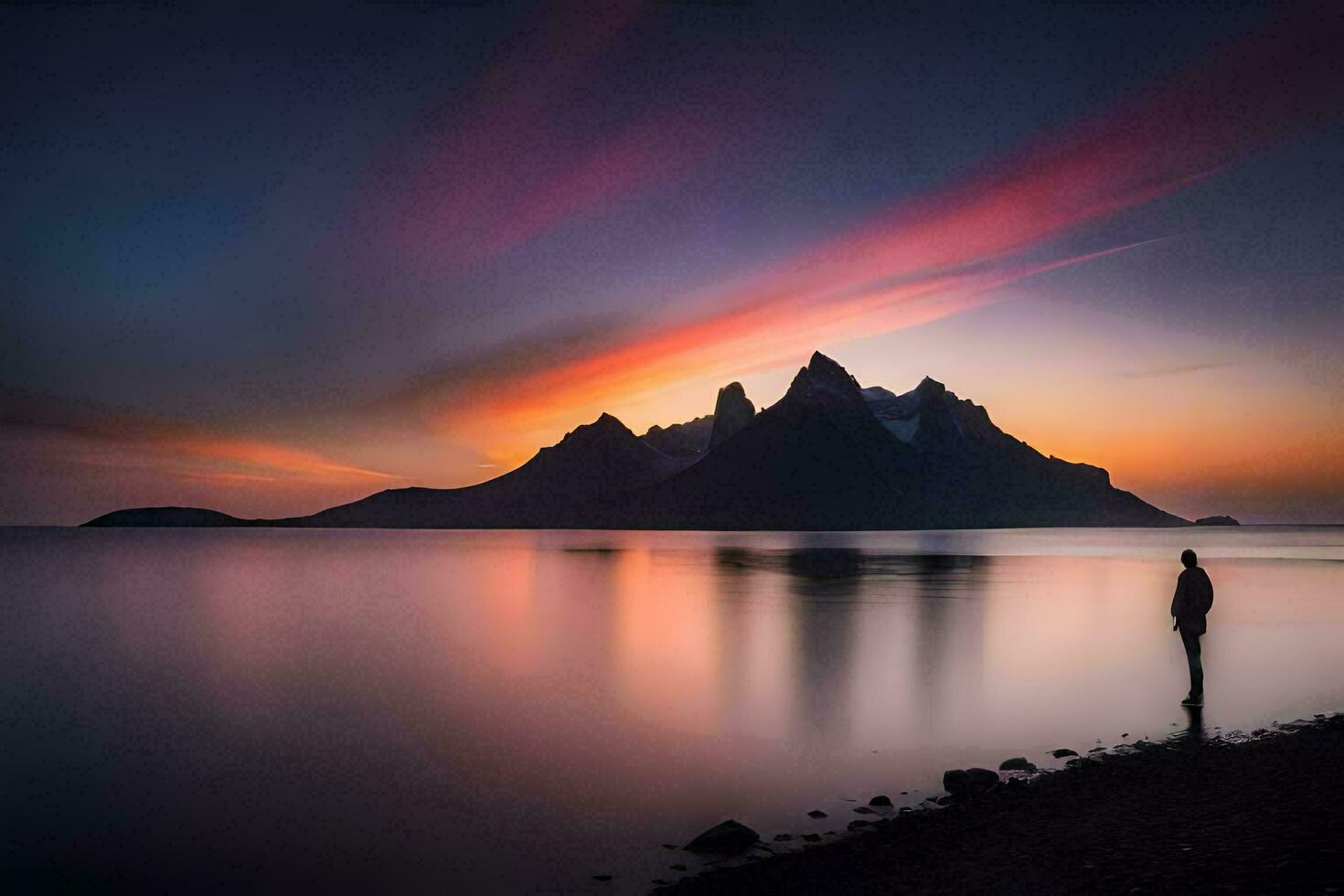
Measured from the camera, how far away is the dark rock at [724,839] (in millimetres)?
13758

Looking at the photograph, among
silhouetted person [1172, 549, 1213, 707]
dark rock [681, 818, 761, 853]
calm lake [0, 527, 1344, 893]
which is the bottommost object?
calm lake [0, 527, 1344, 893]

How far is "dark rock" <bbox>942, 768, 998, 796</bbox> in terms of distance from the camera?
15961 millimetres

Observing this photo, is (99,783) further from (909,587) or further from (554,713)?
(909,587)

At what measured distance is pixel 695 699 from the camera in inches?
1166

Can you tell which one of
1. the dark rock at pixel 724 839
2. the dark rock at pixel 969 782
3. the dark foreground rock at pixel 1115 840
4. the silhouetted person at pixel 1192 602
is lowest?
the dark rock at pixel 724 839

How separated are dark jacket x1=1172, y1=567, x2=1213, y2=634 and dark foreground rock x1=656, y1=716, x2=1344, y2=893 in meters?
5.30

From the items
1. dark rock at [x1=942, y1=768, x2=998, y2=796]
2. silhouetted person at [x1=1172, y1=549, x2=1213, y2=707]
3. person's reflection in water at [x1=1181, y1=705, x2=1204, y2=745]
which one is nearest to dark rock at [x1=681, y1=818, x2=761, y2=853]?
dark rock at [x1=942, y1=768, x2=998, y2=796]

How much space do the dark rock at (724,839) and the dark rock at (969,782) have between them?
4385 millimetres

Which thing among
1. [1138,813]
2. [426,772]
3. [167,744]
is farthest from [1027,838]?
[167,744]

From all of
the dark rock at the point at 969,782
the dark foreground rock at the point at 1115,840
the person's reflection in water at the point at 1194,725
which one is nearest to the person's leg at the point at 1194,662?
the person's reflection in water at the point at 1194,725

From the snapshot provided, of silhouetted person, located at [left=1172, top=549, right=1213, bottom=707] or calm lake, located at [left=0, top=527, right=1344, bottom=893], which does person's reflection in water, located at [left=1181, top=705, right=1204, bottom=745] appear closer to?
calm lake, located at [left=0, top=527, right=1344, bottom=893]

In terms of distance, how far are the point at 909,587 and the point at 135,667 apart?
2392 inches

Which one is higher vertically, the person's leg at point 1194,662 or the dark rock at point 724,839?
the person's leg at point 1194,662

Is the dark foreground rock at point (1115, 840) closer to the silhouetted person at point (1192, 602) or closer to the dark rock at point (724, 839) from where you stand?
the dark rock at point (724, 839)
